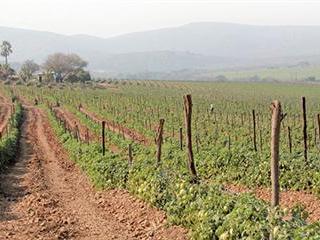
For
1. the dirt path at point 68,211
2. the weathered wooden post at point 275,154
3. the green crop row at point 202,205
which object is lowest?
the dirt path at point 68,211

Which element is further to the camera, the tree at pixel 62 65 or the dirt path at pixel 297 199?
the tree at pixel 62 65

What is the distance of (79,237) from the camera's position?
12.3m

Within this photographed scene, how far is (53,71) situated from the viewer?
12019cm

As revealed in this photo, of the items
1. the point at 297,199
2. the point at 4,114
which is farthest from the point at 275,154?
the point at 4,114

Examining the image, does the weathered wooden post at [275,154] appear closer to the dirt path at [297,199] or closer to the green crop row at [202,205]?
the green crop row at [202,205]

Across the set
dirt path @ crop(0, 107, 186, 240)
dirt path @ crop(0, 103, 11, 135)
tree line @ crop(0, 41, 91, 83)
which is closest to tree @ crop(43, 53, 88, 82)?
tree line @ crop(0, 41, 91, 83)

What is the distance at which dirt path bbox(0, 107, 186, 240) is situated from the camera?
488 inches

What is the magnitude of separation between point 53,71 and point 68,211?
4248 inches

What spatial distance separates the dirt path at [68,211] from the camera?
1240 centimetres

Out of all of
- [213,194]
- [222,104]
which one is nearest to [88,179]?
[213,194]

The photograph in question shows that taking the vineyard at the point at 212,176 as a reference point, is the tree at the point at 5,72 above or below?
above

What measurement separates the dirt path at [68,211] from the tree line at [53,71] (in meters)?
77.7

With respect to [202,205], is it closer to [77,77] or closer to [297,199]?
[297,199]

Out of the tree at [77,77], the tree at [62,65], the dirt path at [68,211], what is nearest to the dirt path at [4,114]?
the dirt path at [68,211]
